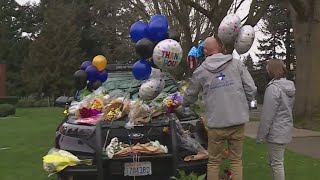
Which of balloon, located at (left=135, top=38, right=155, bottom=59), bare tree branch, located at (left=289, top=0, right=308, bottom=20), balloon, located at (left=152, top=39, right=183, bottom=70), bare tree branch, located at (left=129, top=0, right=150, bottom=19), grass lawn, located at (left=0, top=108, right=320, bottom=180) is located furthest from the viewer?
bare tree branch, located at (left=129, top=0, right=150, bottom=19)

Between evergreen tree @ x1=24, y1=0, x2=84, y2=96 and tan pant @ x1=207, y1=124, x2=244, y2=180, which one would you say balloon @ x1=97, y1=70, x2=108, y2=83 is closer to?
tan pant @ x1=207, y1=124, x2=244, y2=180

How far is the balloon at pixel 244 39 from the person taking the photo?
676 cm

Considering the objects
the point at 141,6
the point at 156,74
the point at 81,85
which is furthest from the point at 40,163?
the point at 141,6

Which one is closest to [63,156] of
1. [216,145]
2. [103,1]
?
[216,145]

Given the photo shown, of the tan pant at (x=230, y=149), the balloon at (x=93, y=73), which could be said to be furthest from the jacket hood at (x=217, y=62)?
the balloon at (x=93, y=73)

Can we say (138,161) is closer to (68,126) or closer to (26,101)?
(68,126)

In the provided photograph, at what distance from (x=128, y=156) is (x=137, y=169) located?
19 cm

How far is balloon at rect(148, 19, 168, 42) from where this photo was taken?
686 centimetres

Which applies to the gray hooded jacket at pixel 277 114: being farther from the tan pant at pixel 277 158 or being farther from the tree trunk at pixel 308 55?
the tree trunk at pixel 308 55

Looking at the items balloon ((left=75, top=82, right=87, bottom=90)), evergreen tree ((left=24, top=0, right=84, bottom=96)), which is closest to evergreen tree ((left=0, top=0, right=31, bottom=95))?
evergreen tree ((left=24, top=0, right=84, bottom=96))

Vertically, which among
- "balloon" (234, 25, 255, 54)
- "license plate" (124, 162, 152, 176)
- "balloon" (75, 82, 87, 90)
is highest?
"balloon" (234, 25, 255, 54)

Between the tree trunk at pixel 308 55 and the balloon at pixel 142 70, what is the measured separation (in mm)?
9631

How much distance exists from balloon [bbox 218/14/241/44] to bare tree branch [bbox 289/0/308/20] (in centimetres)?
902

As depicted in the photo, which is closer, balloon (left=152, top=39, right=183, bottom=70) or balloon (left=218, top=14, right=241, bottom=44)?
balloon (left=152, top=39, right=183, bottom=70)
